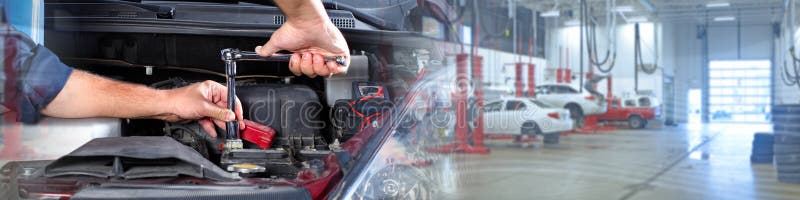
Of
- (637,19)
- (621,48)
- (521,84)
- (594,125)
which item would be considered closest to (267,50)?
(637,19)

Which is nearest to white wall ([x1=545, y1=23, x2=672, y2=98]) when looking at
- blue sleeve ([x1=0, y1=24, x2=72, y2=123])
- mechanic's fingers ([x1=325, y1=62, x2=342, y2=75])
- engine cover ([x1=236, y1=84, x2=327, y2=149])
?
engine cover ([x1=236, y1=84, x2=327, y2=149])

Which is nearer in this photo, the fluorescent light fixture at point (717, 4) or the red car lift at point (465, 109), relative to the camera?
the fluorescent light fixture at point (717, 4)

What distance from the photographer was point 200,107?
62.8 inches

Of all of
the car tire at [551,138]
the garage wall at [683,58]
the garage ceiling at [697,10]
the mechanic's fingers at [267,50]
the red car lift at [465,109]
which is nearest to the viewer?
the mechanic's fingers at [267,50]

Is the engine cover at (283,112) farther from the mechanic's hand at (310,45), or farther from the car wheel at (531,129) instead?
the car wheel at (531,129)

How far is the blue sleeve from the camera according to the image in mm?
1389

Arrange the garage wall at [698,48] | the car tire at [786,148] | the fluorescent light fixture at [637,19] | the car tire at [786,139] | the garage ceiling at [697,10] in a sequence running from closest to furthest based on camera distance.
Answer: the garage ceiling at [697,10] → the garage wall at [698,48] → the fluorescent light fixture at [637,19] → the car tire at [786,148] → the car tire at [786,139]

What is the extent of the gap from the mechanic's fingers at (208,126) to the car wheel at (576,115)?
5.12 meters

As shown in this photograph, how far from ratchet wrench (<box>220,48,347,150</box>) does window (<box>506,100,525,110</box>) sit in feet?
12.5

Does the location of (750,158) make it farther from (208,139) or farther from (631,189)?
(208,139)

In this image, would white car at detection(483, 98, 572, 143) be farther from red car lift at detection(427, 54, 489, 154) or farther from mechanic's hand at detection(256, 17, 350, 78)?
mechanic's hand at detection(256, 17, 350, 78)

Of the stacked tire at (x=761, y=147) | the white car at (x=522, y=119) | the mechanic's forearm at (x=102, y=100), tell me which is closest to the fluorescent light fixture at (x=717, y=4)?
the stacked tire at (x=761, y=147)

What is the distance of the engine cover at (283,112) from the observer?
5.62 feet

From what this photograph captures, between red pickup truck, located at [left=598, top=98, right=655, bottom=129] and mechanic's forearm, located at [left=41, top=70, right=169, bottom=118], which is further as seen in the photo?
red pickup truck, located at [left=598, top=98, right=655, bottom=129]
